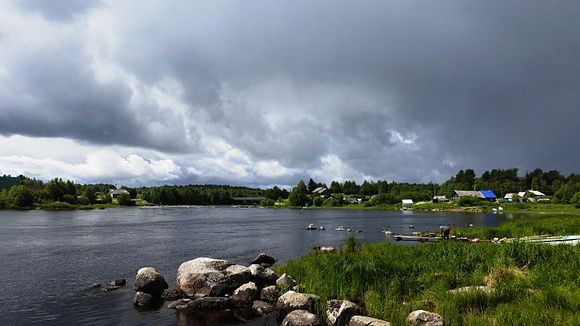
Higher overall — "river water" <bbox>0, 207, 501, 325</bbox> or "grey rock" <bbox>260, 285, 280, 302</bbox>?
"grey rock" <bbox>260, 285, 280, 302</bbox>

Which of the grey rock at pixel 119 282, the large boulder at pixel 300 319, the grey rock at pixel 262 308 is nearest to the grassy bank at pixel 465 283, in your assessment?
the large boulder at pixel 300 319

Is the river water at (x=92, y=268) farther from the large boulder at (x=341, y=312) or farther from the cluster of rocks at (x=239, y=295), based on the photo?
the large boulder at (x=341, y=312)

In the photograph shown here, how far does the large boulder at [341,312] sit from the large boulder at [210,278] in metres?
9.29

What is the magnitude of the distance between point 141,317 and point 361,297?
1291cm

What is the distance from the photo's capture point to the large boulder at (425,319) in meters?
16.2

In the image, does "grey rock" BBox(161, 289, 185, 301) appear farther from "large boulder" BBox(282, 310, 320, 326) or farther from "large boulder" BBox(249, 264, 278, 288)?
"large boulder" BBox(282, 310, 320, 326)

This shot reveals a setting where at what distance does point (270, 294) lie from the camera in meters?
25.6

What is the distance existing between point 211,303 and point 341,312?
9260mm

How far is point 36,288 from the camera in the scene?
31344 mm

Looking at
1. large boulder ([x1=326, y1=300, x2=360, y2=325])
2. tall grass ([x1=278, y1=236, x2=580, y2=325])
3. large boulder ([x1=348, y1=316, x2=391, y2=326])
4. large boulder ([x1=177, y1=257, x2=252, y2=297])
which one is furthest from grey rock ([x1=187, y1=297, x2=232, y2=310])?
large boulder ([x1=348, y1=316, x2=391, y2=326])

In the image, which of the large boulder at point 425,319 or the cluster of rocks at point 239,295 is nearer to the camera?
the large boulder at point 425,319

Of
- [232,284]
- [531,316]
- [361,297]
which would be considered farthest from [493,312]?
[232,284]

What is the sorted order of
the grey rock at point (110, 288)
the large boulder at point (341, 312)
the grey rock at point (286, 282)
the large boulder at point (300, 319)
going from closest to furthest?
the large boulder at point (341, 312)
the large boulder at point (300, 319)
the grey rock at point (286, 282)
the grey rock at point (110, 288)

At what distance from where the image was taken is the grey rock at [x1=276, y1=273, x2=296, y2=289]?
26.5 meters
